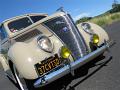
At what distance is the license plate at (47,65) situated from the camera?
565 cm

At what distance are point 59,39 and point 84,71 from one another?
1.14 meters

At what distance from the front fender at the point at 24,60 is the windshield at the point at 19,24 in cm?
197

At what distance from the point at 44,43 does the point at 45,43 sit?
0.9 inches

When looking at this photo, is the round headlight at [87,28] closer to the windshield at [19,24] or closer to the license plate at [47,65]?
the license plate at [47,65]

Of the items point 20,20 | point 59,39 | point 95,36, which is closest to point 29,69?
point 59,39

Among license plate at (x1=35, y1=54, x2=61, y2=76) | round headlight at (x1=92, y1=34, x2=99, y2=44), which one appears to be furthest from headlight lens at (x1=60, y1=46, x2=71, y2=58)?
round headlight at (x1=92, y1=34, x2=99, y2=44)

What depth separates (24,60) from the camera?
572 centimetres

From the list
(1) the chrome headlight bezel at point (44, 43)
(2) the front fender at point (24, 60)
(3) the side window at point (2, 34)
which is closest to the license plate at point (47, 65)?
(2) the front fender at point (24, 60)

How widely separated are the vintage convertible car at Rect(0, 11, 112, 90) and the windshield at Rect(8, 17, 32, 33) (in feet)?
0.09

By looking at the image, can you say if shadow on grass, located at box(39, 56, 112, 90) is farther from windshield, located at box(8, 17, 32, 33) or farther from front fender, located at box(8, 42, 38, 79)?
windshield, located at box(8, 17, 32, 33)

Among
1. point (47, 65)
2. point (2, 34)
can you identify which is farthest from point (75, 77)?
point (2, 34)

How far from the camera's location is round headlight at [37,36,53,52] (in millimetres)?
6012

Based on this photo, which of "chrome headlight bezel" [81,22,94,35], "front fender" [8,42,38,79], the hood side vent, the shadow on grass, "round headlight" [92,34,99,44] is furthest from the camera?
"chrome headlight bezel" [81,22,94,35]

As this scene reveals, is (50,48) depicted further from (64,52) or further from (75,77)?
(75,77)
